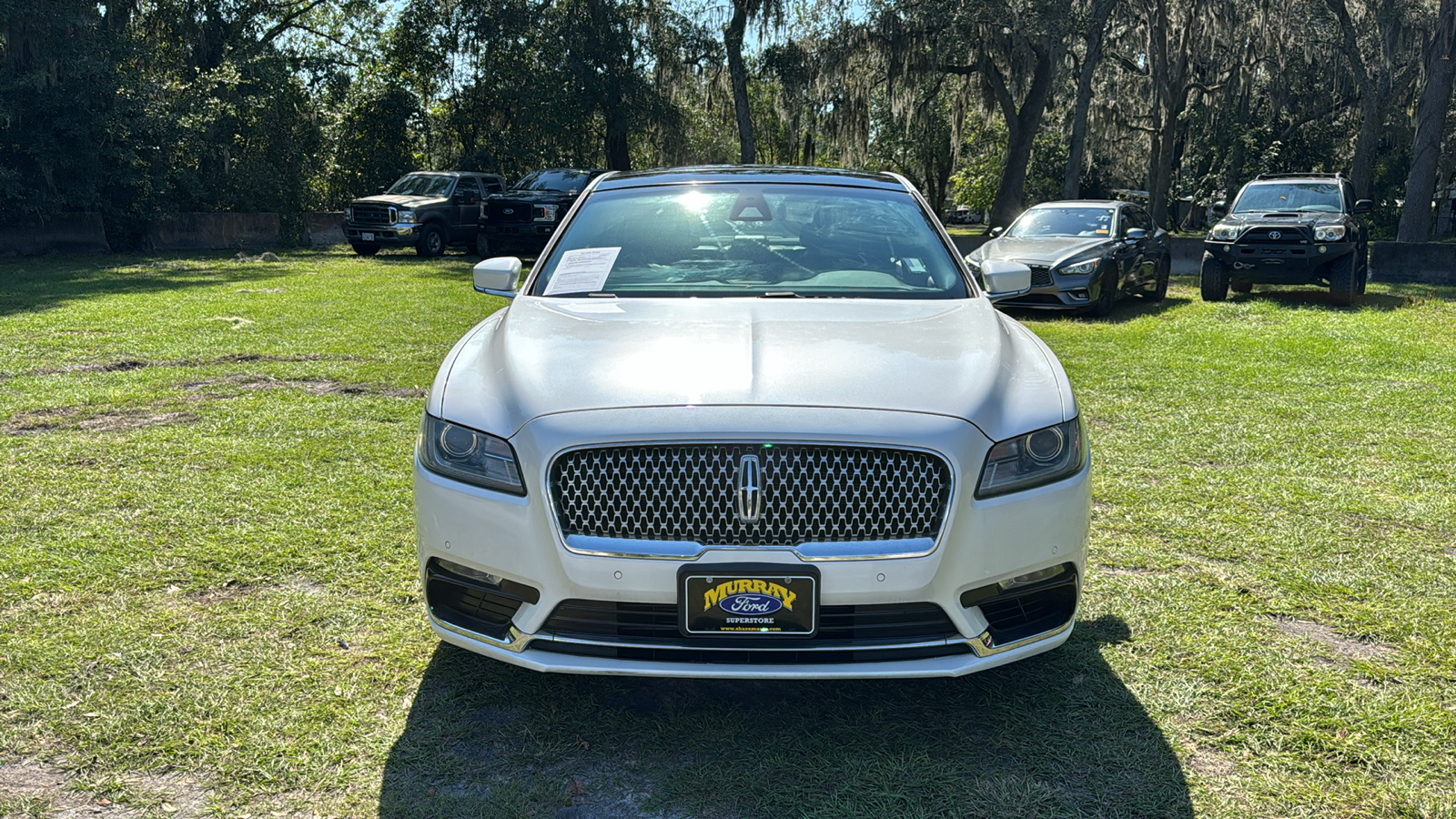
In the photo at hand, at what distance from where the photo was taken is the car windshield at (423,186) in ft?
78.9

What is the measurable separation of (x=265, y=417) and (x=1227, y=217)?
13.1m

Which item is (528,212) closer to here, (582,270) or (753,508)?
(582,270)

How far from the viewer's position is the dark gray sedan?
13109 millimetres

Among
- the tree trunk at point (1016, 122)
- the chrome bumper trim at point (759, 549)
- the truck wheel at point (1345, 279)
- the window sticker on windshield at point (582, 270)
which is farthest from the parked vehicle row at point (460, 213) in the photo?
the chrome bumper trim at point (759, 549)

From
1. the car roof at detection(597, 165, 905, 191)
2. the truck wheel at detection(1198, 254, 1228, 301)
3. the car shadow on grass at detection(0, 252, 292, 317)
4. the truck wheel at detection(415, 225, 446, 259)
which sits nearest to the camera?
the car roof at detection(597, 165, 905, 191)

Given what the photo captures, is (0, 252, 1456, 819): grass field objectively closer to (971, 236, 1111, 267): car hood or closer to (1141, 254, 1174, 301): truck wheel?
(971, 236, 1111, 267): car hood

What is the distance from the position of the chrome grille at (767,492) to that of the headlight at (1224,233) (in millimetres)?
13581

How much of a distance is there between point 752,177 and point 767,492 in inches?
92.7

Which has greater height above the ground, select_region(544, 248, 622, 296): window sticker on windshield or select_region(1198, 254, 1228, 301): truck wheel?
select_region(544, 248, 622, 296): window sticker on windshield

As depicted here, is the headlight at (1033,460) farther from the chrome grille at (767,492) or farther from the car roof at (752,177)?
the car roof at (752,177)

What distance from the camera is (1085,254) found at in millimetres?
13328

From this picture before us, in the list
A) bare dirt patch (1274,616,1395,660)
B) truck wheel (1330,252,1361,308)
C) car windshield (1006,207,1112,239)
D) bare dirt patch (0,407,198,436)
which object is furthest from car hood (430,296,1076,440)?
truck wheel (1330,252,1361,308)

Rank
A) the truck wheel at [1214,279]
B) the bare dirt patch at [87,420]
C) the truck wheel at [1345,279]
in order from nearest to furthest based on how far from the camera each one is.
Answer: the bare dirt patch at [87,420], the truck wheel at [1345,279], the truck wheel at [1214,279]

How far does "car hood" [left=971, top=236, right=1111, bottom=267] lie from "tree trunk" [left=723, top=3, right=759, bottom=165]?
1530cm
